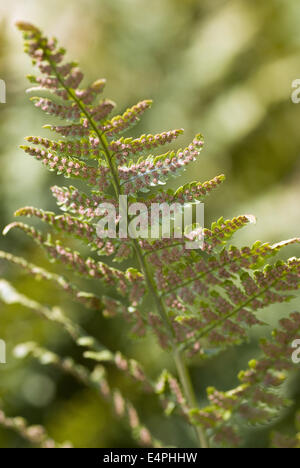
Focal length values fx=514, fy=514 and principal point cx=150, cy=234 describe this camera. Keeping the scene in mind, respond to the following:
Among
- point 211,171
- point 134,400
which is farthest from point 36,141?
point 211,171

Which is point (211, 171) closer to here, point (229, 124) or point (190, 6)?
point (229, 124)

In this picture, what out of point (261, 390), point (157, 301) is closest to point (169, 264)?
point (157, 301)

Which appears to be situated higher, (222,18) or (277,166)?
(222,18)

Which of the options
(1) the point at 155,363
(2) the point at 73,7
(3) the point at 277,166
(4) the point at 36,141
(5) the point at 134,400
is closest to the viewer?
(4) the point at 36,141

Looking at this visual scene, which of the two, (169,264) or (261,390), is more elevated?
(169,264)

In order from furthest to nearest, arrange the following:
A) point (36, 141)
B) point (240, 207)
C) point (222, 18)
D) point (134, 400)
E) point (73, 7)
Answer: point (73, 7) → point (222, 18) → point (240, 207) → point (134, 400) → point (36, 141)

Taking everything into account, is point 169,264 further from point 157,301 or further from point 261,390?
point 261,390

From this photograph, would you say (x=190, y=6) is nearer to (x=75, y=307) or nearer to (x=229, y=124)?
(x=229, y=124)

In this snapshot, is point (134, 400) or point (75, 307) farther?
point (75, 307)

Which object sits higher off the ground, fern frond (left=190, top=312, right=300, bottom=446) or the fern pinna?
the fern pinna

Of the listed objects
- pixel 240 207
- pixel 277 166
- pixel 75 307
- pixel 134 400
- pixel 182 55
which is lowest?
pixel 134 400

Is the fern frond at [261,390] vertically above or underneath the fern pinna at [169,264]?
underneath
